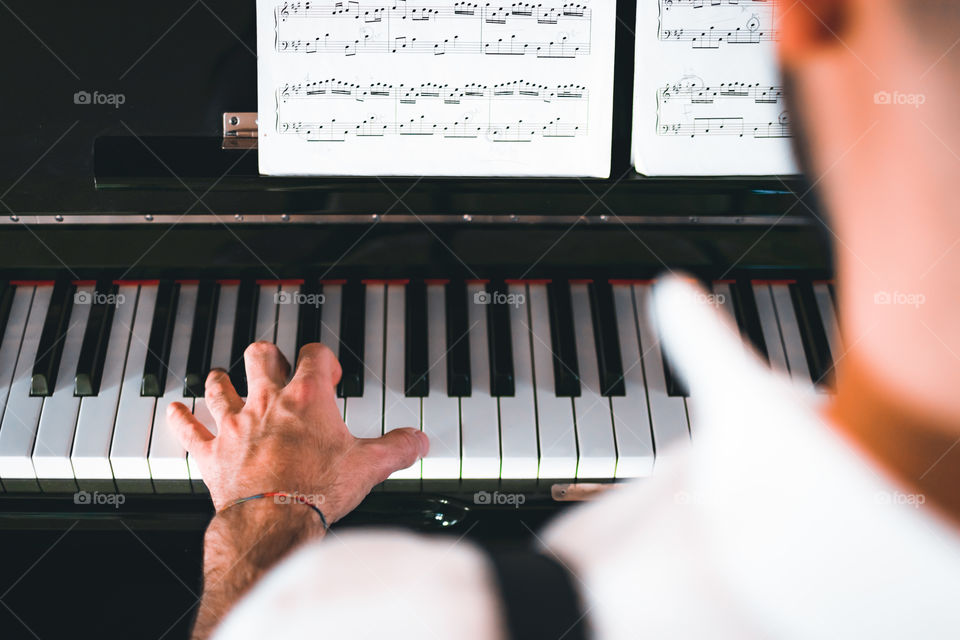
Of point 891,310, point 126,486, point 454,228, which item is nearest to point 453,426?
point 454,228

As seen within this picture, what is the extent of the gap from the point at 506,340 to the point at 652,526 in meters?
0.50

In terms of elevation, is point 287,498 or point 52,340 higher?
point 52,340

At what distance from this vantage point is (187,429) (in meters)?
1.32

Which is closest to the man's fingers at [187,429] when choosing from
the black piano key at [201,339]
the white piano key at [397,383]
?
the black piano key at [201,339]

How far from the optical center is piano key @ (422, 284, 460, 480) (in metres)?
1.40

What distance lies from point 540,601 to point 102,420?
988 millimetres

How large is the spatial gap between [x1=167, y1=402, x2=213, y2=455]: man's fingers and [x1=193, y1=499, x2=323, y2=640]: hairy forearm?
0.51 feet

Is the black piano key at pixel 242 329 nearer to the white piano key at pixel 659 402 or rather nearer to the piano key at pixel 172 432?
the piano key at pixel 172 432

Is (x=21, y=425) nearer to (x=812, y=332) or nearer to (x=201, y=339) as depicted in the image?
(x=201, y=339)

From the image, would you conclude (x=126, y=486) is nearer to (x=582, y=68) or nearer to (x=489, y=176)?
(x=489, y=176)

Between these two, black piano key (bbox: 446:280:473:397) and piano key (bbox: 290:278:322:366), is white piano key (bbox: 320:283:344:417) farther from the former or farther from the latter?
black piano key (bbox: 446:280:473:397)

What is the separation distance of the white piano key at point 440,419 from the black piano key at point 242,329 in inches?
15.8

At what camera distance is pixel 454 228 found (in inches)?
59.1

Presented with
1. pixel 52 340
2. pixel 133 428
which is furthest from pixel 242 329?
pixel 52 340
